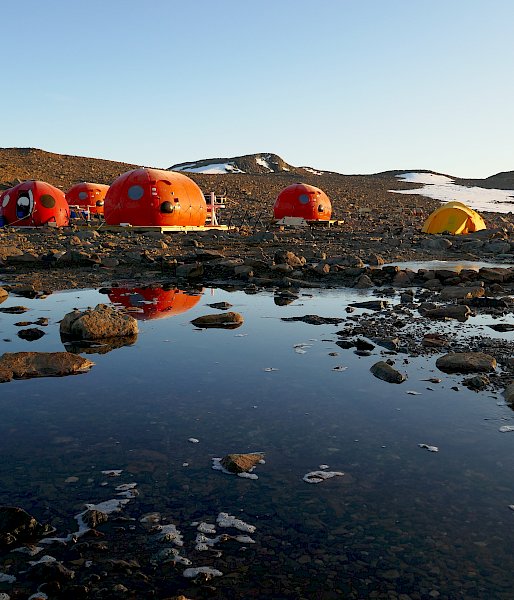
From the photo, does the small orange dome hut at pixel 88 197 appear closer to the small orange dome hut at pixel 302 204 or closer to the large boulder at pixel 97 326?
the small orange dome hut at pixel 302 204

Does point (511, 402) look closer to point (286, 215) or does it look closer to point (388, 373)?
point (388, 373)

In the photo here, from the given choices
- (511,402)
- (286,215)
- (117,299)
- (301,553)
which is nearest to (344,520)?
(301,553)

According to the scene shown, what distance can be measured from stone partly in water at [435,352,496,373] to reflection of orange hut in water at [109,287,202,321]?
157 inches

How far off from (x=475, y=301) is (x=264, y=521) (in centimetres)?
725

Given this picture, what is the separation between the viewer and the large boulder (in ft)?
22.0

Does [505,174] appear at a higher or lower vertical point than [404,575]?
higher

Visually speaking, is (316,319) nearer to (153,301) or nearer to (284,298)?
(284,298)

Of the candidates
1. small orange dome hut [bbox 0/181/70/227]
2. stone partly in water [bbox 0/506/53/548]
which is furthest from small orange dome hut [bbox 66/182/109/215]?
stone partly in water [bbox 0/506/53/548]

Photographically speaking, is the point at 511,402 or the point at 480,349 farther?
the point at 480,349

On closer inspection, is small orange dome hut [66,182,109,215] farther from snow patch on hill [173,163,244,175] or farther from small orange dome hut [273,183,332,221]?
snow patch on hill [173,163,244,175]

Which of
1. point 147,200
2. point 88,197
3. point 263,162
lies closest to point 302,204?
point 147,200

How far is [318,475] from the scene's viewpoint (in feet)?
11.5

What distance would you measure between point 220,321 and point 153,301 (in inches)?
78.6

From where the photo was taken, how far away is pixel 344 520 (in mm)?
3031
